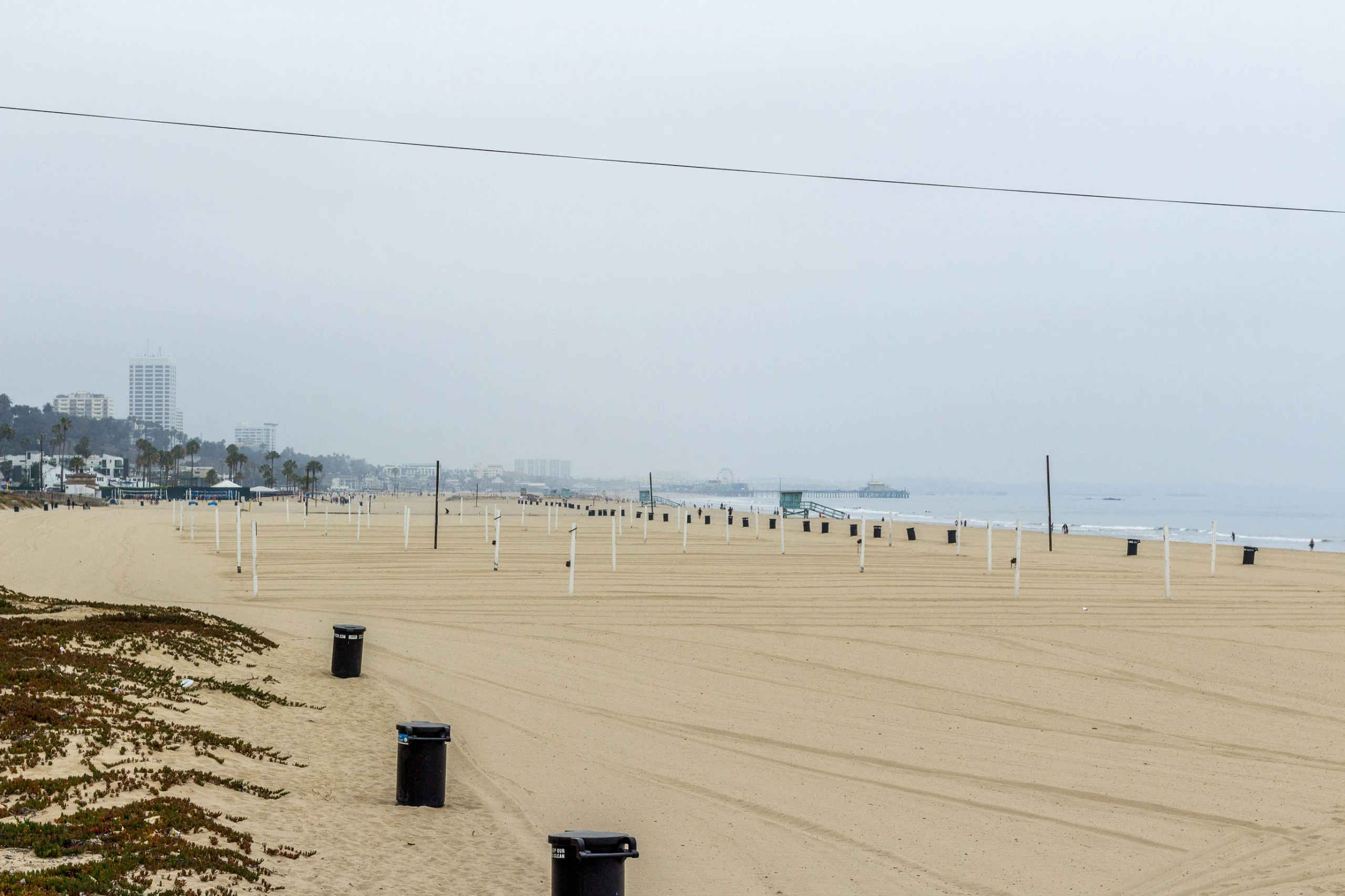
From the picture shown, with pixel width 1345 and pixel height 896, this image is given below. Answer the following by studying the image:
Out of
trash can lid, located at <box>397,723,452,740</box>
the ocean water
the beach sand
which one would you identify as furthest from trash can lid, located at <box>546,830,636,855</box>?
the ocean water

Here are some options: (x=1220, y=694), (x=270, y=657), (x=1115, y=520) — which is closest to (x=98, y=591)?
(x=270, y=657)

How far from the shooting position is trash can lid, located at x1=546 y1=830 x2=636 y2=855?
5.15m

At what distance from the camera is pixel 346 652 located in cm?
Answer: 1227

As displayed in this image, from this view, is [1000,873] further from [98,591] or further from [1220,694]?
[98,591]

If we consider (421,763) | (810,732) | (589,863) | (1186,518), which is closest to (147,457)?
(1186,518)

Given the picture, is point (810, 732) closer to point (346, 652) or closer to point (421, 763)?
point (421, 763)

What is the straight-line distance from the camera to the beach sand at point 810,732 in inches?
258

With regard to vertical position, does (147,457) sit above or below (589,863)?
above

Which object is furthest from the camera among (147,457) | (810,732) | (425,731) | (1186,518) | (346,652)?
(147,457)

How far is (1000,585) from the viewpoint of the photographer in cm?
2386

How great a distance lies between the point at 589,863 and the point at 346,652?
7.99m

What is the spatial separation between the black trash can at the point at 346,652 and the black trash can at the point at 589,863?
25.3 feet

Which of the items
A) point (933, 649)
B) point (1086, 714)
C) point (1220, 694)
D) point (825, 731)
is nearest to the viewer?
point (825, 731)

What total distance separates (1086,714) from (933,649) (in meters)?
4.00
